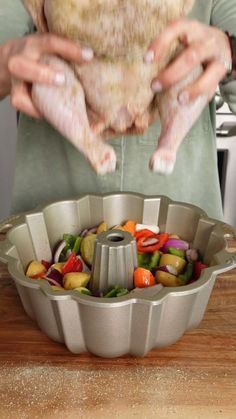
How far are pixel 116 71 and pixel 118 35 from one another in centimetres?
5

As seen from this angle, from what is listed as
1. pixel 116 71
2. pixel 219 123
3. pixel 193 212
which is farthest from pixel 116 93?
pixel 219 123

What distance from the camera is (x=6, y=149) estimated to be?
1944 millimetres

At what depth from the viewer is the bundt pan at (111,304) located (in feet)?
2.08

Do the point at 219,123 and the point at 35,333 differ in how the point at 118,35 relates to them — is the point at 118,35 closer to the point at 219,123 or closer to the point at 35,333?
the point at 35,333

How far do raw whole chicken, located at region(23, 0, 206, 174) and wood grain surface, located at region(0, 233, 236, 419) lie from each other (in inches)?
9.6

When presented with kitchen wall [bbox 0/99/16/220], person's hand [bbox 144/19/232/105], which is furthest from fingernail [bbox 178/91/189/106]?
kitchen wall [bbox 0/99/16/220]

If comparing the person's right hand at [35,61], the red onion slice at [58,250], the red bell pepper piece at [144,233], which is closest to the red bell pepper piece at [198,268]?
the red bell pepper piece at [144,233]

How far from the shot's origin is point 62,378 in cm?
65

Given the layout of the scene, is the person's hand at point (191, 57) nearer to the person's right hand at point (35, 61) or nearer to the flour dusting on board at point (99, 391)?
the person's right hand at point (35, 61)

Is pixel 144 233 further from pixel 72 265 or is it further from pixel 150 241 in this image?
pixel 72 265

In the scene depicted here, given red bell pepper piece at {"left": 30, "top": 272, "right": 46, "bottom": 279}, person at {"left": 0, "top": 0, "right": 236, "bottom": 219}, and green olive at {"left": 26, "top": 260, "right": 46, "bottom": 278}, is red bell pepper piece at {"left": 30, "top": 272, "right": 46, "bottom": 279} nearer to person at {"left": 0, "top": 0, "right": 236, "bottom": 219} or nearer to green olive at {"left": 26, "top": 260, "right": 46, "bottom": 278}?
green olive at {"left": 26, "top": 260, "right": 46, "bottom": 278}

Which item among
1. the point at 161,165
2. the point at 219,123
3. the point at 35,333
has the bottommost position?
the point at 219,123

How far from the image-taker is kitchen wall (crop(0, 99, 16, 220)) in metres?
1.87

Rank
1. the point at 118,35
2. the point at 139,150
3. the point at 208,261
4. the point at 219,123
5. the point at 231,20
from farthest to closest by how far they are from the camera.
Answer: the point at 219,123 < the point at 139,150 < the point at 231,20 < the point at 208,261 < the point at 118,35
